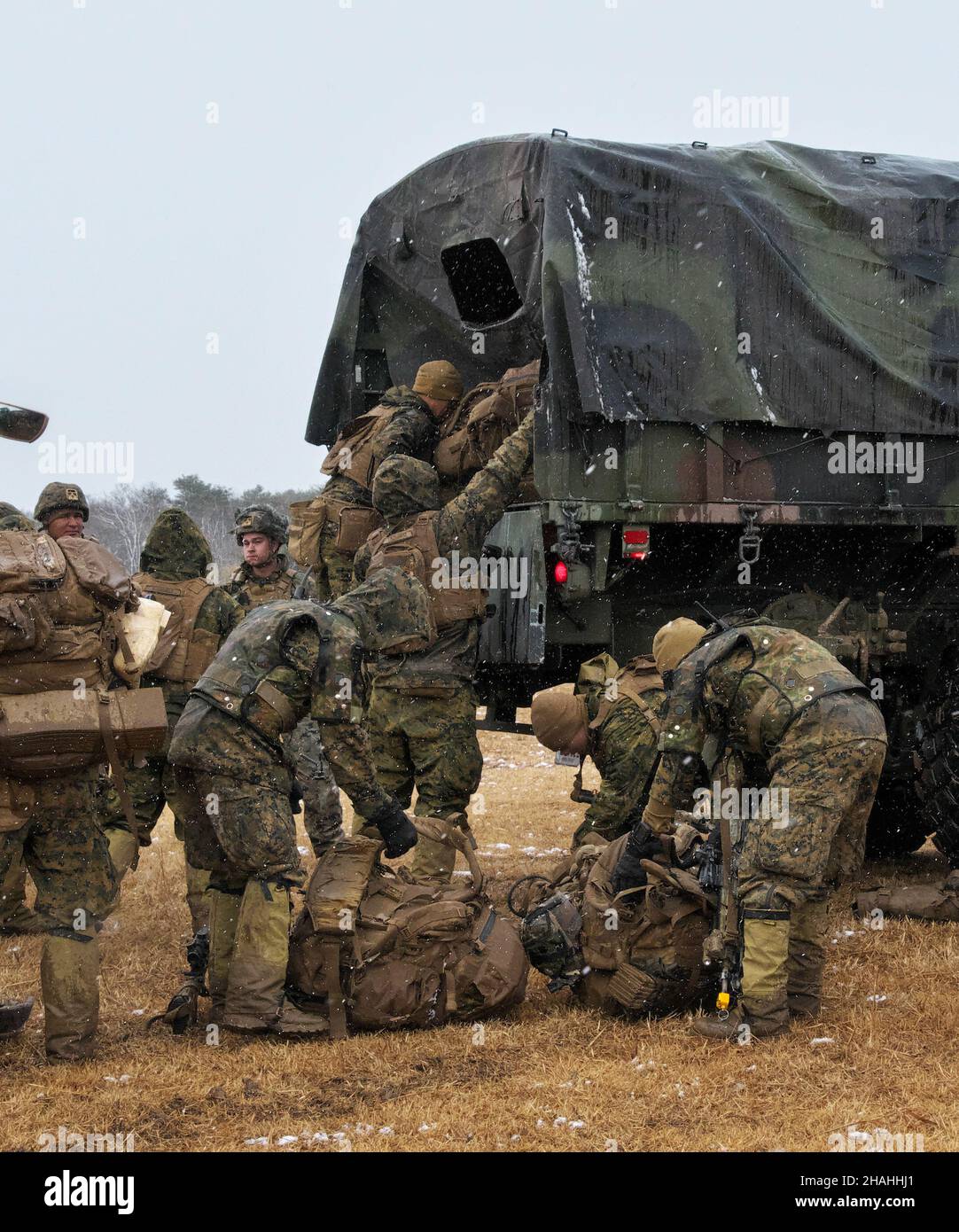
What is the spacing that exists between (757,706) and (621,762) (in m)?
1.26

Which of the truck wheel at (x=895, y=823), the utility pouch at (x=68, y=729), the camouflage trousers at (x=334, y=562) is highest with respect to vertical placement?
the camouflage trousers at (x=334, y=562)

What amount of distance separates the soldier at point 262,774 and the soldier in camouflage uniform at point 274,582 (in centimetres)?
193

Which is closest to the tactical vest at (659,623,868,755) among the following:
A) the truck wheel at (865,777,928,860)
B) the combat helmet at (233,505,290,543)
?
Answer: the truck wheel at (865,777,928,860)

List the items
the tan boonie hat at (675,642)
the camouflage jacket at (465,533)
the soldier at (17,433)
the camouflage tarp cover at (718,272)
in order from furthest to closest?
the camouflage jacket at (465,533)
the camouflage tarp cover at (718,272)
the tan boonie hat at (675,642)
the soldier at (17,433)

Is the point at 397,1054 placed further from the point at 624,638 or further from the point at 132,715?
the point at 624,638

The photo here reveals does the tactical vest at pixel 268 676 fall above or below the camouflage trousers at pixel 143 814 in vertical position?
above

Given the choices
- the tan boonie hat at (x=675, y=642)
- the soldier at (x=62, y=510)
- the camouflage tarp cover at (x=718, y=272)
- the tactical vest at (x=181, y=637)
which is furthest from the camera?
the tactical vest at (x=181, y=637)

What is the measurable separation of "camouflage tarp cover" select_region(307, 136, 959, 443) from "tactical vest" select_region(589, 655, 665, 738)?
108cm

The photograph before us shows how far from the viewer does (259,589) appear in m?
7.66

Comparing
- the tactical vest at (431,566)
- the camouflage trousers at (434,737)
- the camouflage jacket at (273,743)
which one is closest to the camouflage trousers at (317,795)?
the camouflage trousers at (434,737)

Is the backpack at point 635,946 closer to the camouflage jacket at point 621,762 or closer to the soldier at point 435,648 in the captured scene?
the camouflage jacket at point 621,762

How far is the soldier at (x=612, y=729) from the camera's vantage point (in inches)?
249

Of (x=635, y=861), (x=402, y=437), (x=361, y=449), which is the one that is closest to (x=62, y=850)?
(x=635, y=861)

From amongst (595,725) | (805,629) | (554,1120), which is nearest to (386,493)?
(595,725)
